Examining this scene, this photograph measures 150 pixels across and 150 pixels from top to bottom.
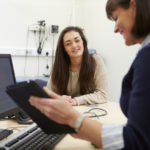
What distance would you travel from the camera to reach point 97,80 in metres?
1.77

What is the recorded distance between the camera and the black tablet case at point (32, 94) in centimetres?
66

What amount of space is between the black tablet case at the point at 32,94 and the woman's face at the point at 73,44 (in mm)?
1163

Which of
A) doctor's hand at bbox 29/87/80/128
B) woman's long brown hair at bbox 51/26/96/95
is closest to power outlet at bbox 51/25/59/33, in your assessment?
woman's long brown hair at bbox 51/26/96/95

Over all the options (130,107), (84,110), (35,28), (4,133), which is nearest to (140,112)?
(130,107)

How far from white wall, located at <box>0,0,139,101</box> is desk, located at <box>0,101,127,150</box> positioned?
1.55 m

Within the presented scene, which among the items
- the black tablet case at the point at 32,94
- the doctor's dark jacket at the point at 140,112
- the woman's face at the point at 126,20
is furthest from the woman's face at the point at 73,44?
the doctor's dark jacket at the point at 140,112

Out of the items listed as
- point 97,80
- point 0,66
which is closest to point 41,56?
point 97,80

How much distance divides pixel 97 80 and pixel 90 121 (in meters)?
1.15

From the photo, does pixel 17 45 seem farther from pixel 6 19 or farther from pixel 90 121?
pixel 90 121

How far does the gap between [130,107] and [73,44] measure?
134 centimetres

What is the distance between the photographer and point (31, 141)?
2.71ft

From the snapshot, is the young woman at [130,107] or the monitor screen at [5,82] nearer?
the young woman at [130,107]

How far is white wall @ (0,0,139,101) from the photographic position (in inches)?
114

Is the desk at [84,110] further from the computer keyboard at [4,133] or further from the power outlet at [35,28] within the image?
the power outlet at [35,28]
